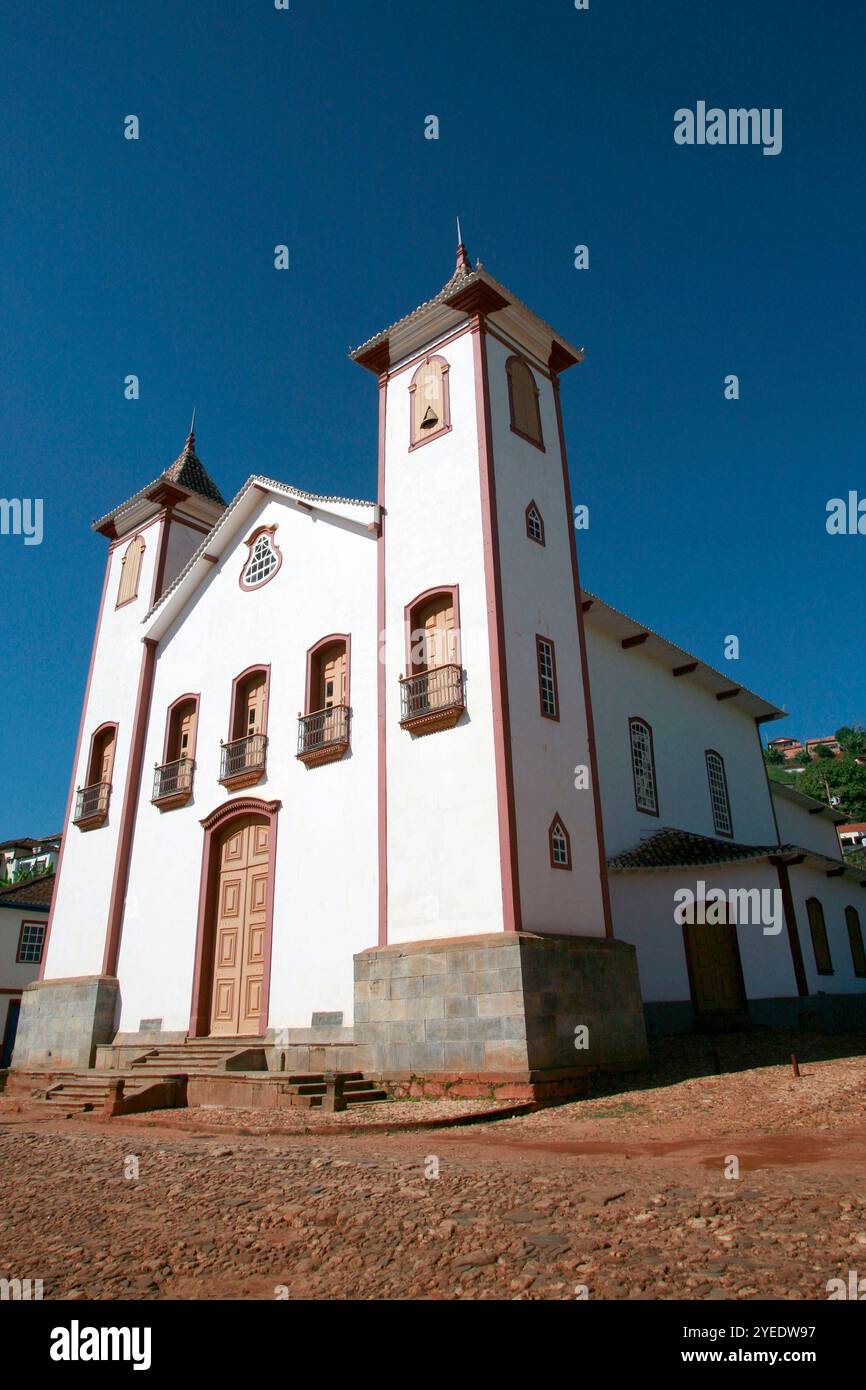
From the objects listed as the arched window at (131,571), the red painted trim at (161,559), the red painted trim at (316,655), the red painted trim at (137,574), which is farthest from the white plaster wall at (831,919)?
the arched window at (131,571)

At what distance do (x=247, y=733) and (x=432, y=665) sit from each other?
5812mm

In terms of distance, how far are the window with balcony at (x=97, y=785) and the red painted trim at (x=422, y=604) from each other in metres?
10.1

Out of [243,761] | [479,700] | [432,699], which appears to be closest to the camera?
[479,700]

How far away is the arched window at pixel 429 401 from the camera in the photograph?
1759 cm

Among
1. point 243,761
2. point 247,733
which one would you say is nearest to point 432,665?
point 243,761

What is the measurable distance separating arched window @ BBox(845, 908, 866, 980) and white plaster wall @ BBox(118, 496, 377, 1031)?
14.6 m

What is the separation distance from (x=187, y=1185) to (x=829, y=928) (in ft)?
62.6

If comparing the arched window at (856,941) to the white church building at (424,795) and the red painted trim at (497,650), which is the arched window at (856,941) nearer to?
the white church building at (424,795)

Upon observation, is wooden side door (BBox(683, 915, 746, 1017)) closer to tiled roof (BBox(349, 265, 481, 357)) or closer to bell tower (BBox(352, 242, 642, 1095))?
bell tower (BBox(352, 242, 642, 1095))

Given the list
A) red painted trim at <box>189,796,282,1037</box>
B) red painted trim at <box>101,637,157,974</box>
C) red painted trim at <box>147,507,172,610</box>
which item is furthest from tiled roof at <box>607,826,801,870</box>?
red painted trim at <box>147,507,172,610</box>

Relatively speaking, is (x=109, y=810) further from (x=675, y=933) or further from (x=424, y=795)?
(x=675, y=933)

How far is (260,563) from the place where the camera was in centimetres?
2091

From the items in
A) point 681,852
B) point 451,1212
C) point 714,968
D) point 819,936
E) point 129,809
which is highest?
point 129,809
